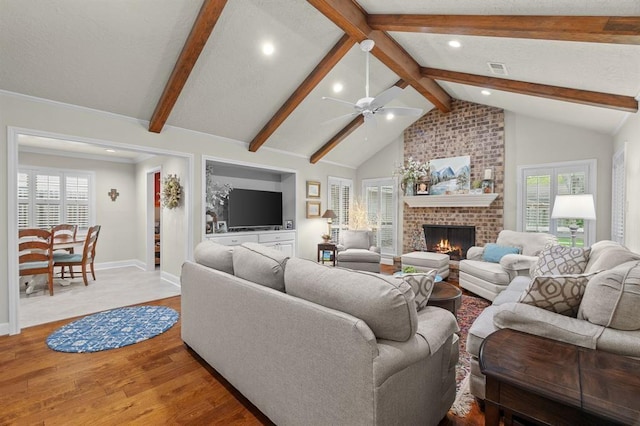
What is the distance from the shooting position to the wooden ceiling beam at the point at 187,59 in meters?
2.96

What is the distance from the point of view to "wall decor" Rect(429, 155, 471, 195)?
240 inches

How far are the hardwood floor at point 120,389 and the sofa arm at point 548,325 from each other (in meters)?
0.68

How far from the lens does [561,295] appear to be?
178cm

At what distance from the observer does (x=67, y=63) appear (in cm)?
313

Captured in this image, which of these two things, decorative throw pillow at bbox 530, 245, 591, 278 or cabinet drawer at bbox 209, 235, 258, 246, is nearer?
decorative throw pillow at bbox 530, 245, 591, 278

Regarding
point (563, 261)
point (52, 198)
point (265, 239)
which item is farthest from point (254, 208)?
point (563, 261)

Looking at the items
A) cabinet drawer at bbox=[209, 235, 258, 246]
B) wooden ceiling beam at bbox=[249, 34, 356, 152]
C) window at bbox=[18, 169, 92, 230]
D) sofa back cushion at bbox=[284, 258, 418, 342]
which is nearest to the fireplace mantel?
wooden ceiling beam at bbox=[249, 34, 356, 152]

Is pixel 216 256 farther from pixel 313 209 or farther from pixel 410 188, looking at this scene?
pixel 410 188

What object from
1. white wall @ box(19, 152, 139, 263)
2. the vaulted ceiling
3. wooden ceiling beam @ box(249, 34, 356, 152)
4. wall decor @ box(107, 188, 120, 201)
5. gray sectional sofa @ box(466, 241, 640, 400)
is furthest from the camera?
wall decor @ box(107, 188, 120, 201)

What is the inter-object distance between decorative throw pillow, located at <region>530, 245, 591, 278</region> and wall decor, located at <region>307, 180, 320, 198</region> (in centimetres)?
455

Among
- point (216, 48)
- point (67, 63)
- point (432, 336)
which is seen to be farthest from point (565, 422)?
point (67, 63)

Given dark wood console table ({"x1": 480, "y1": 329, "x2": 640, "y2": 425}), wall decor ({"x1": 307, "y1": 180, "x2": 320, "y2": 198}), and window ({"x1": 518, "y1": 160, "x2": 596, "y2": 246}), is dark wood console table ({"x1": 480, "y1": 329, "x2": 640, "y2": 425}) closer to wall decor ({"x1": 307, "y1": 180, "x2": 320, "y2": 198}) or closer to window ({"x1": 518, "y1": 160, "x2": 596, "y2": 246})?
window ({"x1": 518, "y1": 160, "x2": 596, "y2": 246})

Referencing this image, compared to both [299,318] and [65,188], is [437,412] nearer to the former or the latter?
[299,318]

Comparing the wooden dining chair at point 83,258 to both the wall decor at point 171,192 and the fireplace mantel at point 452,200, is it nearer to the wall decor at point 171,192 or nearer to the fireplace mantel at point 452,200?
the wall decor at point 171,192
